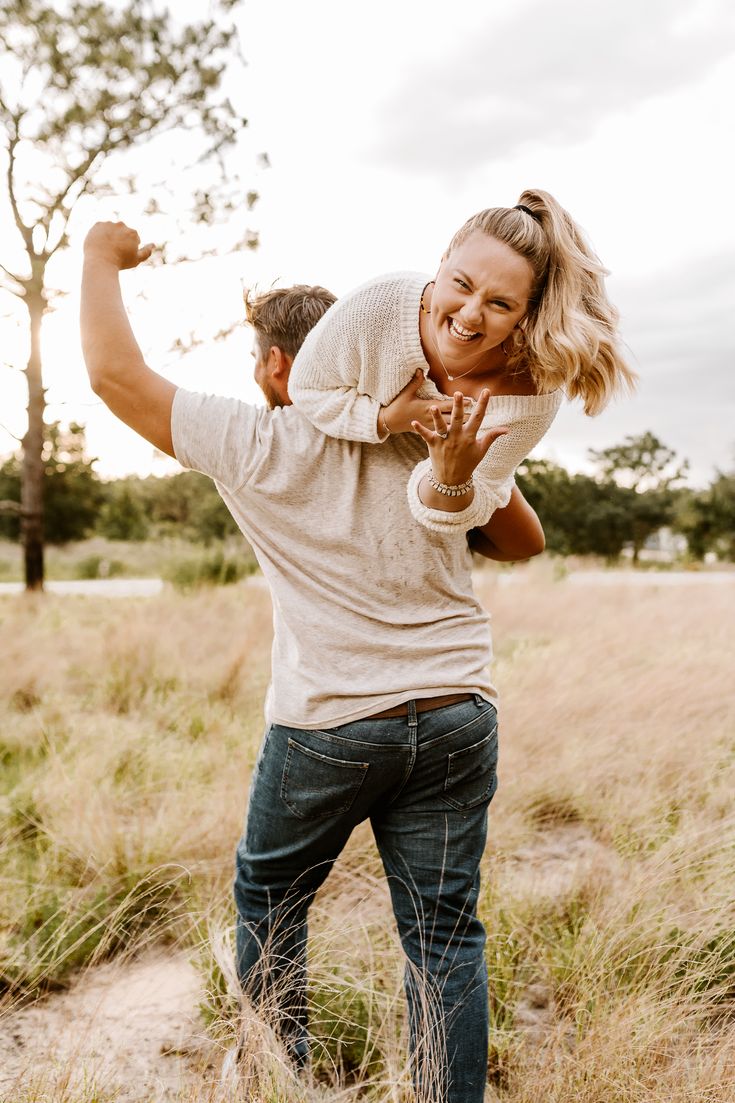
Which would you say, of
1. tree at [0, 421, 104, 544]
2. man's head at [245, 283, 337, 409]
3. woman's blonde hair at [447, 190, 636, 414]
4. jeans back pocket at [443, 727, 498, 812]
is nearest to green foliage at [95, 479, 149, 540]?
tree at [0, 421, 104, 544]

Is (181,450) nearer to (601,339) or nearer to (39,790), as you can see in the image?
(601,339)

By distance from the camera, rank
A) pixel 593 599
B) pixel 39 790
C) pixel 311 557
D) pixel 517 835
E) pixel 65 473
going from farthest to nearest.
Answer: pixel 65 473
pixel 593 599
pixel 39 790
pixel 517 835
pixel 311 557

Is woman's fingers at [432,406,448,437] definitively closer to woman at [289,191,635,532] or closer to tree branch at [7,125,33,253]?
woman at [289,191,635,532]

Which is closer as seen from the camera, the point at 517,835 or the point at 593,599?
the point at 517,835

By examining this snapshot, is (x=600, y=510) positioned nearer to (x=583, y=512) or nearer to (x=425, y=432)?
(x=583, y=512)

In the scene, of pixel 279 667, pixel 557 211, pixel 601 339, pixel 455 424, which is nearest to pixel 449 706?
pixel 279 667

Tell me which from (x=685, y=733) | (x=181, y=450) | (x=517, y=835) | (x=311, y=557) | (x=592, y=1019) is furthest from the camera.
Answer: (x=685, y=733)

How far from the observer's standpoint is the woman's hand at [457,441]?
43.3 inches

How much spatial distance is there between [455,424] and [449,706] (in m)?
0.48

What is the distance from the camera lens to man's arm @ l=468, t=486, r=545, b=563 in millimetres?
1521

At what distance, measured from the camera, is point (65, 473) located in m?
28.2

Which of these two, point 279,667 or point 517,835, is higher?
point 279,667

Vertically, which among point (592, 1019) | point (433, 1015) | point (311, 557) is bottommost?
point (592, 1019)

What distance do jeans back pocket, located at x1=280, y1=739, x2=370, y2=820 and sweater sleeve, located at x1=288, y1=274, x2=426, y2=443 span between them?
0.50m
